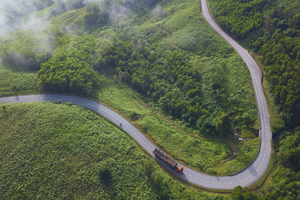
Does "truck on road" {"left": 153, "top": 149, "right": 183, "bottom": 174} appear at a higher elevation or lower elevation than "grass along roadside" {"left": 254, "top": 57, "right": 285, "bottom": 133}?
lower

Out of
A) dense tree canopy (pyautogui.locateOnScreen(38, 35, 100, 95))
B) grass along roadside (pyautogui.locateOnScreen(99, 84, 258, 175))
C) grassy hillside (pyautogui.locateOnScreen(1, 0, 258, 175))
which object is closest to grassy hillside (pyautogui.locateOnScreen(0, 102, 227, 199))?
grass along roadside (pyautogui.locateOnScreen(99, 84, 258, 175))

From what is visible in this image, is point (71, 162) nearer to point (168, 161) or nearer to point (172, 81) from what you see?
point (168, 161)

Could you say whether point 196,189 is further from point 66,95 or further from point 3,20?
point 3,20

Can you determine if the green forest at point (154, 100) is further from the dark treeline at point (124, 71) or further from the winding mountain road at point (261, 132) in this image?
the winding mountain road at point (261, 132)

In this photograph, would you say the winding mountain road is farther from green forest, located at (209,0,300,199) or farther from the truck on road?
green forest, located at (209,0,300,199)

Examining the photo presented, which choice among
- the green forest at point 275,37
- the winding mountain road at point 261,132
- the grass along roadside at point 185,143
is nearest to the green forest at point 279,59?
the green forest at point 275,37

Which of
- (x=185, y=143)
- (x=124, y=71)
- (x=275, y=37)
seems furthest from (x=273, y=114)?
(x=124, y=71)
